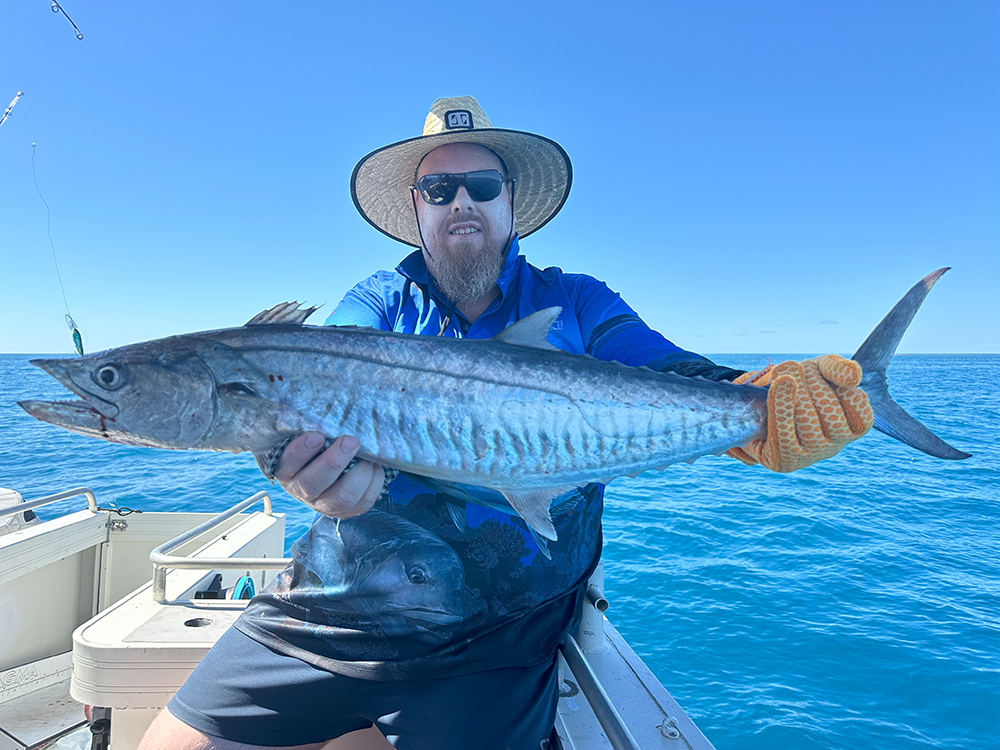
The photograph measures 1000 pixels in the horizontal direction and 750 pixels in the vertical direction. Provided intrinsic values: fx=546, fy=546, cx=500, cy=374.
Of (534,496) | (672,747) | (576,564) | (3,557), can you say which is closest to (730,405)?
(534,496)

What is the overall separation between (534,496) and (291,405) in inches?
37.0

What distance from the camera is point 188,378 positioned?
1.93m

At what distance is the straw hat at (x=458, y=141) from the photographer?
10.0ft

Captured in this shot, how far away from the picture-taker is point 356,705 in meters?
2.26

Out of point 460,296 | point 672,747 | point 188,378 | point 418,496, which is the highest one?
point 460,296

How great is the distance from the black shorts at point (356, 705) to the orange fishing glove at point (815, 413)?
4.58 ft

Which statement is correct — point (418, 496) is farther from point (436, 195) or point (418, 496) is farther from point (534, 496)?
point (436, 195)

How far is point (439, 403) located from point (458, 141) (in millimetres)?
1872

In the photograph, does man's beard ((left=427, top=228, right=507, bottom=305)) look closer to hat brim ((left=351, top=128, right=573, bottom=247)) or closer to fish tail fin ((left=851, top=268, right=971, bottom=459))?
hat brim ((left=351, top=128, right=573, bottom=247))

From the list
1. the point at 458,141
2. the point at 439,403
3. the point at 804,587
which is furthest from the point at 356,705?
the point at 804,587

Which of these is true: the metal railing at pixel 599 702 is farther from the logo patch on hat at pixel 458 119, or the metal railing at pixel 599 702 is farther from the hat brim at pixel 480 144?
the logo patch on hat at pixel 458 119

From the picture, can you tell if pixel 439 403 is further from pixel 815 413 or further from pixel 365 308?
pixel 815 413

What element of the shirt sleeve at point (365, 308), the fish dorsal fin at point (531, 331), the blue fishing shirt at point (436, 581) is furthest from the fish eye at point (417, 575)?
the shirt sleeve at point (365, 308)

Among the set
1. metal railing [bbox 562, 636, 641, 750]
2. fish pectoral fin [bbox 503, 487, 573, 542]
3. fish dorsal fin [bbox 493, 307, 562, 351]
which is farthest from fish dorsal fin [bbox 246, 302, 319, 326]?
metal railing [bbox 562, 636, 641, 750]
